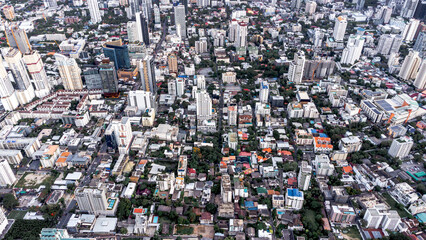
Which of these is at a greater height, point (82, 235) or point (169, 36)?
point (169, 36)

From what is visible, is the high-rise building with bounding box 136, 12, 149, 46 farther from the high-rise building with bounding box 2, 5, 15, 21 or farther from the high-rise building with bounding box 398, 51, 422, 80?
the high-rise building with bounding box 398, 51, 422, 80

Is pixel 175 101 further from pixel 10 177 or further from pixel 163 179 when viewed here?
pixel 10 177

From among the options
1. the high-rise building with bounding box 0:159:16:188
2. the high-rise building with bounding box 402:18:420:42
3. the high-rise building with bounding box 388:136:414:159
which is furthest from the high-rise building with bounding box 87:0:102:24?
the high-rise building with bounding box 402:18:420:42

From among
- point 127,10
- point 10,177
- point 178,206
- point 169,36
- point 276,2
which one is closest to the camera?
point 178,206

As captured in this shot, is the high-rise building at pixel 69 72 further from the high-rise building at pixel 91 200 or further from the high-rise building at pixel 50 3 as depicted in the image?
the high-rise building at pixel 50 3

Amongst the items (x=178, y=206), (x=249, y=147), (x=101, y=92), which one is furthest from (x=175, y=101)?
(x=178, y=206)

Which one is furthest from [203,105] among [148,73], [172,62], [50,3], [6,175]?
[50,3]

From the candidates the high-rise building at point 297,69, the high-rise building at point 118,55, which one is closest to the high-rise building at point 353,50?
the high-rise building at point 297,69
